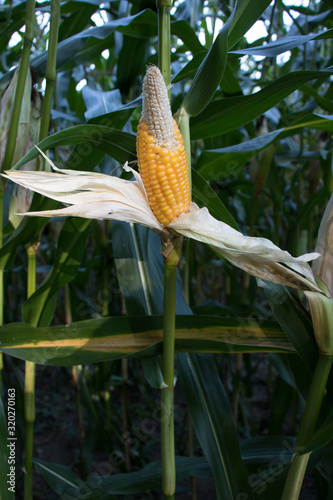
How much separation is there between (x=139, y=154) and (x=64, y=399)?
82.9 inches

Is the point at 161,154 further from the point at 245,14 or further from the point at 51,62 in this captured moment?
the point at 51,62

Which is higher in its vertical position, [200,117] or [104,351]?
[200,117]

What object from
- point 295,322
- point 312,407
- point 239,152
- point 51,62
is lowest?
point 312,407

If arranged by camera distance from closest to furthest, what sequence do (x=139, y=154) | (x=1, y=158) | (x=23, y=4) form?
(x=139, y=154) → (x=1, y=158) → (x=23, y=4)

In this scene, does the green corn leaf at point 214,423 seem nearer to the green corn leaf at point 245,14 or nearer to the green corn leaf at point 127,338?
the green corn leaf at point 127,338

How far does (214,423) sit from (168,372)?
0.87ft

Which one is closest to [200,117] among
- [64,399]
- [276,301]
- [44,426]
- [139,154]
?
[139,154]

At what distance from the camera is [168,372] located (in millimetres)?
624

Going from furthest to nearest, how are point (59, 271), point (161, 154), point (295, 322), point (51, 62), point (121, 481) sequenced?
point (121, 481), point (59, 271), point (51, 62), point (295, 322), point (161, 154)

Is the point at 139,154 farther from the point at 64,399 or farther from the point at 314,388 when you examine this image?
the point at 64,399

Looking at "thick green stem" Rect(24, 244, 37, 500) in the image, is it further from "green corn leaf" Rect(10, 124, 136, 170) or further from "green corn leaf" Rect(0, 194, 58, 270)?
"green corn leaf" Rect(10, 124, 136, 170)

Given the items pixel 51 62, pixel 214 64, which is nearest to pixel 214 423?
pixel 214 64

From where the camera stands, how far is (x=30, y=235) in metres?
0.82

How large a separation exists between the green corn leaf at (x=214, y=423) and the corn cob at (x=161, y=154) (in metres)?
0.42
